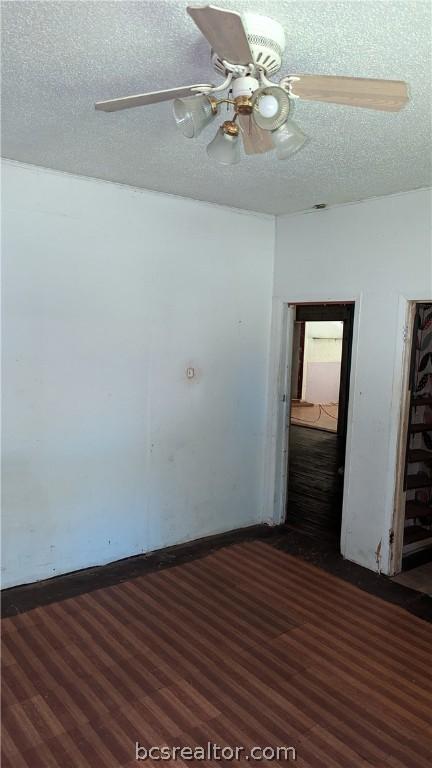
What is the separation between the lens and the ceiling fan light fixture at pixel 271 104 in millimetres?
1508

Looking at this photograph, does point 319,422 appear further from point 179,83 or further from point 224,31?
point 224,31

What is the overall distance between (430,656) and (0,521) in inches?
101

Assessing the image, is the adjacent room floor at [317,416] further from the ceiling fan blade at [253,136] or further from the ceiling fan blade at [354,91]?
the ceiling fan blade at [354,91]

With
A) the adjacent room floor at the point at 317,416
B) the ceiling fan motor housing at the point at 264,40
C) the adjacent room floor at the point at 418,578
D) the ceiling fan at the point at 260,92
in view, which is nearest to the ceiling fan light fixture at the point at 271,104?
the ceiling fan at the point at 260,92

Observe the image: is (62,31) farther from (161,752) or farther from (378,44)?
(161,752)

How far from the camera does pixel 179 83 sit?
199 cm

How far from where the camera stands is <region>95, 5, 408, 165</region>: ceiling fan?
1.44 metres

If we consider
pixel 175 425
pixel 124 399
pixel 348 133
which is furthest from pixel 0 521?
pixel 348 133

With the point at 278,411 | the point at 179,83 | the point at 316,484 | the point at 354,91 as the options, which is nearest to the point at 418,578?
the point at 278,411

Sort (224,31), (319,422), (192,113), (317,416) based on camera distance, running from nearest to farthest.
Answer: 1. (224,31)
2. (192,113)
3. (319,422)
4. (317,416)

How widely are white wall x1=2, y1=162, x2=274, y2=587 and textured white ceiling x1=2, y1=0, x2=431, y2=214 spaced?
0.36m

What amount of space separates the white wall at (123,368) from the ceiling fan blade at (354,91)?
204 centimetres

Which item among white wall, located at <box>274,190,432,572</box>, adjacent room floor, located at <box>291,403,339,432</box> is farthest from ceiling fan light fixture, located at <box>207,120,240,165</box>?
adjacent room floor, located at <box>291,403,339,432</box>

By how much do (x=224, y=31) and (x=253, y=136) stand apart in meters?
0.50
